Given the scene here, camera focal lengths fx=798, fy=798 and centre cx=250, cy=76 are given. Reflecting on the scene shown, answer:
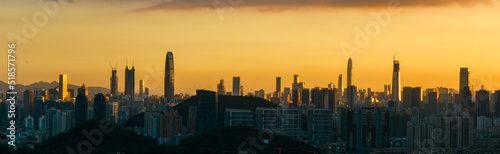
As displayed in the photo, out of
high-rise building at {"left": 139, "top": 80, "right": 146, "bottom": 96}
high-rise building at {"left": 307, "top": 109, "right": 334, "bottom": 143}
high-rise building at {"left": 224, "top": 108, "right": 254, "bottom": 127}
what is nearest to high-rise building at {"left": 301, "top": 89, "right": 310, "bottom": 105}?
high-rise building at {"left": 307, "top": 109, "right": 334, "bottom": 143}

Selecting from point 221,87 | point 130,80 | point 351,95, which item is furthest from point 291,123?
point 130,80

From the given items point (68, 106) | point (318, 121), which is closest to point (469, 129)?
point (318, 121)

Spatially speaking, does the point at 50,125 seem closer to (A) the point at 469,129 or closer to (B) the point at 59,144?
(B) the point at 59,144

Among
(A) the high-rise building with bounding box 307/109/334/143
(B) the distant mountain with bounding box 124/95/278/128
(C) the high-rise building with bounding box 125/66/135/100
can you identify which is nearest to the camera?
(A) the high-rise building with bounding box 307/109/334/143

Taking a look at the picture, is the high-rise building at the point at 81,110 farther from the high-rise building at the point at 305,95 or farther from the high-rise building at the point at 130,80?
the high-rise building at the point at 130,80

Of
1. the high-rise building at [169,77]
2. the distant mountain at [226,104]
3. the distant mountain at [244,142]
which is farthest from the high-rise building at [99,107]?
the distant mountain at [244,142]

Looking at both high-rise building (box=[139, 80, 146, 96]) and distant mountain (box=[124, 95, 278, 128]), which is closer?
distant mountain (box=[124, 95, 278, 128])

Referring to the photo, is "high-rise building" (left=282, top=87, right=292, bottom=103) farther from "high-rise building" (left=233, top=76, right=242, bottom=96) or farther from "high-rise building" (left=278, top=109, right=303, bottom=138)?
"high-rise building" (left=278, top=109, right=303, bottom=138)

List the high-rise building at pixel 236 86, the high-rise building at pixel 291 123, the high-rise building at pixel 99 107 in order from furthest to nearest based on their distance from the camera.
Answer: the high-rise building at pixel 236 86, the high-rise building at pixel 99 107, the high-rise building at pixel 291 123
